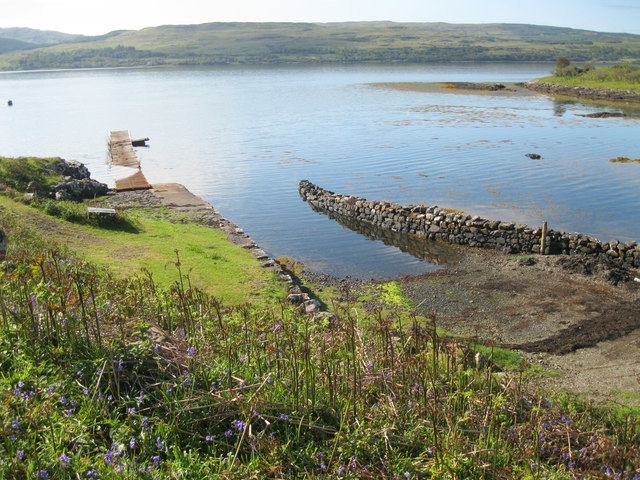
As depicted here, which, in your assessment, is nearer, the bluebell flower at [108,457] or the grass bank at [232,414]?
the bluebell flower at [108,457]

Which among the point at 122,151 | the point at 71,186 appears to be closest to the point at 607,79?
the point at 122,151

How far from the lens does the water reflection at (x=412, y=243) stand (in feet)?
64.8

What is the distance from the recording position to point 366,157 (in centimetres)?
3747

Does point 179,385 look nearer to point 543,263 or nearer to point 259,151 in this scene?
point 543,263

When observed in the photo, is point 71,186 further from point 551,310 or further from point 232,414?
point 232,414

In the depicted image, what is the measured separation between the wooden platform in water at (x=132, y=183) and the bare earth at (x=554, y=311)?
16.6m

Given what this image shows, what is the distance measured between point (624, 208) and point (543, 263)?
389 inches

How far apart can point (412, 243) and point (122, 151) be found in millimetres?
27929

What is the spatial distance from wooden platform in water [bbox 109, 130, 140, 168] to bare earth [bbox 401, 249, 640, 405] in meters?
25.3

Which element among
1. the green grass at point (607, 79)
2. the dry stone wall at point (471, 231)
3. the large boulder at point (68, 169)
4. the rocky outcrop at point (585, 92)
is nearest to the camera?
the dry stone wall at point (471, 231)

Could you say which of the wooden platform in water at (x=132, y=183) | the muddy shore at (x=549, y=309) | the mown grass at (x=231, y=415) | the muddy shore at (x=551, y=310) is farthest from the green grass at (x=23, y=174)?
the mown grass at (x=231, y=415)

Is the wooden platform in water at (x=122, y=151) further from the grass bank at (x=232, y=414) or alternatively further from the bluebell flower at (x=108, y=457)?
the bluebell flower at (x=108, y=457)

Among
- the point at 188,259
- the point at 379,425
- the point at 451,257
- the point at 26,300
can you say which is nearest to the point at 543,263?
the point at 451,257

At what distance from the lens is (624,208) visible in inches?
976
